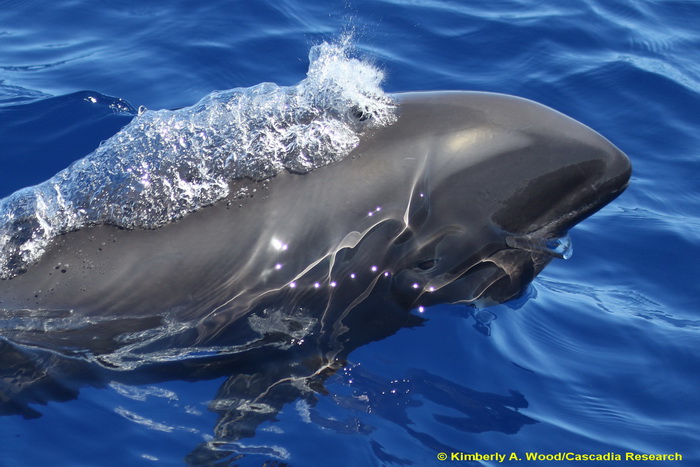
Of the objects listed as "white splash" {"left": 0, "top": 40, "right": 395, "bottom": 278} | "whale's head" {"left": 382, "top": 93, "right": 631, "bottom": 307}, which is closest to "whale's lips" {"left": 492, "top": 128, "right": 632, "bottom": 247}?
"whale's head" {"left": 382, "top": 93, "right": 631, "bottom": 307}

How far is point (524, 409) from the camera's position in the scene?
6363mm

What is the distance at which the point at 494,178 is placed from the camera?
18.5ft

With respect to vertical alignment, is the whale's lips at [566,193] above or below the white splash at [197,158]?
below

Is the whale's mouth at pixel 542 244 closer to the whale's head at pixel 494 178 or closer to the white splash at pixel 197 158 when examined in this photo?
the whale's head at pixel 494 178

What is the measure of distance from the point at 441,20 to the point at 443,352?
795 cm

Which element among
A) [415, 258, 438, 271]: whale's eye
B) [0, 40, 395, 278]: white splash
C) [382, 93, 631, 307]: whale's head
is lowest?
[415, 258, 438, 271]: whale's eye

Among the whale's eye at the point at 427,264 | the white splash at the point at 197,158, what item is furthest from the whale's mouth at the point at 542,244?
the white splash at the point at 197,158

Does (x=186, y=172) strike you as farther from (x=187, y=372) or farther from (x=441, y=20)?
(x=441, y=20)

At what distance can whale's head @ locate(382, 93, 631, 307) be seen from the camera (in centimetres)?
561

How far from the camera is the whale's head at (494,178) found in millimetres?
5613

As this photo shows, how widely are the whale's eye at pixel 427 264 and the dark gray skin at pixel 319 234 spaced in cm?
6

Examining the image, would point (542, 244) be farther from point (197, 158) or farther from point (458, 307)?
point (197, 158)

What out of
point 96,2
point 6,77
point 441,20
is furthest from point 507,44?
point 6,77

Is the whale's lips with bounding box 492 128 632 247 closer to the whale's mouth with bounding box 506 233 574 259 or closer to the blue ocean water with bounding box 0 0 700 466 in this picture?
the whale's mouth with bounding box 506 233 574 259
